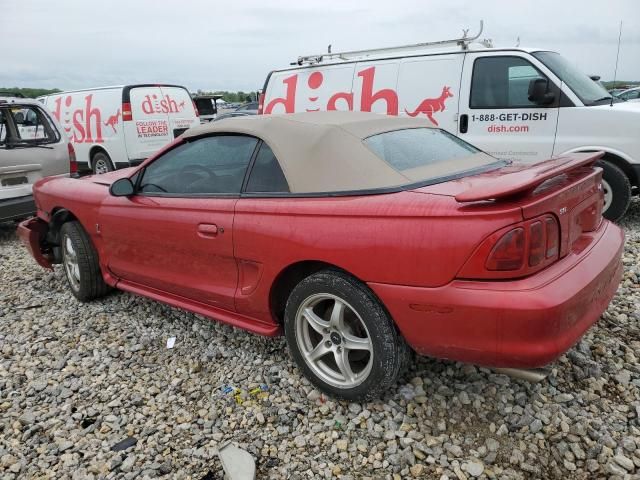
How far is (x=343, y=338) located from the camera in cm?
257

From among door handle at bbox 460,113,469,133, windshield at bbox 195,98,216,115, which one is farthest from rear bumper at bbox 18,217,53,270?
windshield at bbox 195,98,216,115

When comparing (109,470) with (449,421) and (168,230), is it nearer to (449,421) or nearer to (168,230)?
(168,230)

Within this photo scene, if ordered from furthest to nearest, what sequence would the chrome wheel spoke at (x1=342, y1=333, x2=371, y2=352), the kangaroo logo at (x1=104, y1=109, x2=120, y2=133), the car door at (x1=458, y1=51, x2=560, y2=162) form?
the kangaroo logo at (x1=104, y1=109, x2=120, y2=133)
the car door at (x1=458, y1=51, x2=560, y2=162)
the chrome wheel spoke at (x1=342, y1=333, x2=371, y2=352)

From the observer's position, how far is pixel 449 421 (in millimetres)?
2516

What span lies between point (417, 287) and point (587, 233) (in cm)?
108

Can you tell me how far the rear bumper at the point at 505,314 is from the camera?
6.54 ft

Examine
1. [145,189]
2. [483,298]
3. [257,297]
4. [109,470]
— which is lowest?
[109,470]

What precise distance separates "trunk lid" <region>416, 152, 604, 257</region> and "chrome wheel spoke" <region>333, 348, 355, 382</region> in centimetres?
93

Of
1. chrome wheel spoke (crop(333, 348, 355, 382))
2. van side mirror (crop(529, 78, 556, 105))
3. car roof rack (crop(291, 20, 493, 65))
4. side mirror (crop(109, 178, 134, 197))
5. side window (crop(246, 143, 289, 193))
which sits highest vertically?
car roof rack (crop(291, 20, 493, 65))

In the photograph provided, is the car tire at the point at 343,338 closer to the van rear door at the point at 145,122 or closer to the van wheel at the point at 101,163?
the van rear door at the point at 145,122

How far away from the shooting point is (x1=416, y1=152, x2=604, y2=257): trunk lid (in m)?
2.02

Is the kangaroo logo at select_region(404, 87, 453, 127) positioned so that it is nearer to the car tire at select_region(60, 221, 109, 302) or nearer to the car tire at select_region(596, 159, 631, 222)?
the car tire at select_region(596, 159, 631, 222)

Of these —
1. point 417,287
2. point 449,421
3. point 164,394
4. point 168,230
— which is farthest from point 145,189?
point 449,421

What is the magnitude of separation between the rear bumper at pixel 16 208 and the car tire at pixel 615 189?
6.45m
